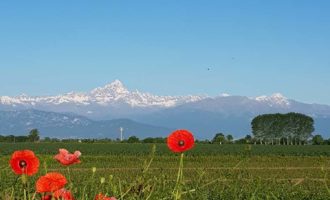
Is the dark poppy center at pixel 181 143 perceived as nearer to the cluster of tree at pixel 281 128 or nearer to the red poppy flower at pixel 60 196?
the red poppy flower at pixel 60 196

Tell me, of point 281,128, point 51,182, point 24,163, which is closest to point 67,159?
point 24,163

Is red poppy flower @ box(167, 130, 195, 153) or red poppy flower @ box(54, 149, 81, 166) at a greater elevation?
red poppy flower @ box(167, 130, 195, 153)

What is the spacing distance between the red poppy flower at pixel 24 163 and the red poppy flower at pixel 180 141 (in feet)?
2.22

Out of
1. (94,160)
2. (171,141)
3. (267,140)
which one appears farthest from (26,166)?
(267,140)

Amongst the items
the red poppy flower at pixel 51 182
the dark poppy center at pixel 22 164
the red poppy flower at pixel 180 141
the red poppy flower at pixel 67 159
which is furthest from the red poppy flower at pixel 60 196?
the red poppy flower at pixel 180 141

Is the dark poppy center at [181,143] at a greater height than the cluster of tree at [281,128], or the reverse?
the cluster of tree at [281,128]

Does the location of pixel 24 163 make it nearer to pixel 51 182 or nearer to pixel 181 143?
pixel 51 182

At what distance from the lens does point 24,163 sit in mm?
3457

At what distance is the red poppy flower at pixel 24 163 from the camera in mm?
3408

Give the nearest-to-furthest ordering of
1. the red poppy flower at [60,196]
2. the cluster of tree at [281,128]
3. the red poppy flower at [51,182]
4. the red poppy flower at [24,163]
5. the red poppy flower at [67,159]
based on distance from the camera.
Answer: the red poppy flower at [51,182], the red poppy flower at [60,196], the red poppy flower at [24,163], the red poppy flower at [67,159], the cluster of tree at [281,128]

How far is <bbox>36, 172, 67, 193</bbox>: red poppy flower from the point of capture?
10.4 ft

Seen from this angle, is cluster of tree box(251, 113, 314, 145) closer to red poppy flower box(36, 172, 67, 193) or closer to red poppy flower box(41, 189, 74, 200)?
red poppy flower box(41, 189, 74, 200)

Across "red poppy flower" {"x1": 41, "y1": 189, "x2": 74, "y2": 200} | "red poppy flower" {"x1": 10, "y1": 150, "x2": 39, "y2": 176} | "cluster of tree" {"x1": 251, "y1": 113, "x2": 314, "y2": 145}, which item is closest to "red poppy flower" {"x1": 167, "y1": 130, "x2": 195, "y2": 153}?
"red poppy flower" {"x1": 41, "y1": 189, "x2": 74, "y2": 200}

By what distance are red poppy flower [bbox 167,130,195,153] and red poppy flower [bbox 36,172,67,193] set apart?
1.93 feet
